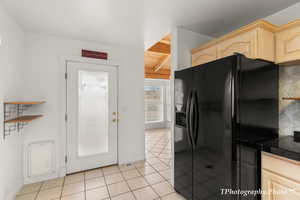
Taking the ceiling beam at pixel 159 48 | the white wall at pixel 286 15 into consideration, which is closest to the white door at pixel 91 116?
the ceiling beam at pixel 159 48

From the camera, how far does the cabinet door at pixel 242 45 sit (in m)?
1.41

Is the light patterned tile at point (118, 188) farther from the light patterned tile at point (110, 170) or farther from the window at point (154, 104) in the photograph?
the window at point (154, 104)

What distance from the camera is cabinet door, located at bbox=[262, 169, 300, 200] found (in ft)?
3.49

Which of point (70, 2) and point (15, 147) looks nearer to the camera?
point (70, 2)

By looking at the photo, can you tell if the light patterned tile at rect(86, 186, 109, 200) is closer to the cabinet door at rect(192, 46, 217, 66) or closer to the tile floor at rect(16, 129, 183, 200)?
the tile floor at rect(16, 129, 183, 200)

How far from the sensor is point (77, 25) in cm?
200

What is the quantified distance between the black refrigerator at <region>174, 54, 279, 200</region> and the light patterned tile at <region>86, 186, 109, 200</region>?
1119 millimetres

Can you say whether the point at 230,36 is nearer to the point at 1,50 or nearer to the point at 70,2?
the point at 70,2

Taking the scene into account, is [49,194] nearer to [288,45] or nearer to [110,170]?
[110,170]

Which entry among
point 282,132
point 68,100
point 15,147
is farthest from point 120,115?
point 282,132

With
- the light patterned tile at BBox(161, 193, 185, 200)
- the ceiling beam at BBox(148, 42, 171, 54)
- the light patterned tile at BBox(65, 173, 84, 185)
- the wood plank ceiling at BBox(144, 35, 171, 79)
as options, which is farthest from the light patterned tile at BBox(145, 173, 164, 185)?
the wood plank ceiling at BBox(144, 35, 171, 79)

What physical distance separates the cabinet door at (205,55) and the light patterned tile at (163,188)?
1.94 m

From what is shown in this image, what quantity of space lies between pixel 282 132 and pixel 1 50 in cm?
343

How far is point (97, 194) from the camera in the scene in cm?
192
